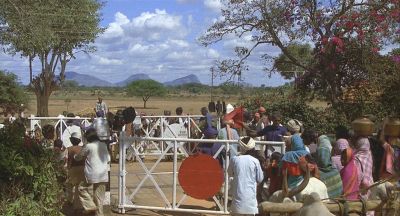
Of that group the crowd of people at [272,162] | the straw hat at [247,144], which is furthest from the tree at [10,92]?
the straw hat at [247,144]

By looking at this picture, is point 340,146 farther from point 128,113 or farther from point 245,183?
point 128,113

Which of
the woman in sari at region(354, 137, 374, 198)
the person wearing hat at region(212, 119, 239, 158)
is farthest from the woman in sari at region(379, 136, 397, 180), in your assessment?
the person wearing hat at region(212, 119, 239, 158)

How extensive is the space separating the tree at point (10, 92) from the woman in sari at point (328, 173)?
101ft

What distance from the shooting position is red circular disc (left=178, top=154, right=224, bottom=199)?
8.85 m

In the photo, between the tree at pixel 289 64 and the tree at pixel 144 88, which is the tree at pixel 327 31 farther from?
the tree at pixel 144 88

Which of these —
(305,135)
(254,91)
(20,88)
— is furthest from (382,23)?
(20,88)

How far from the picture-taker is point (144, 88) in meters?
82.8

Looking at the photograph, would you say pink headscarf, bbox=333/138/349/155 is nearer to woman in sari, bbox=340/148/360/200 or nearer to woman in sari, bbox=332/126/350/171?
woman in sari, bbox=332/126/350/171

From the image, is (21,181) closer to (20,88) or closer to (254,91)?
(254,91)

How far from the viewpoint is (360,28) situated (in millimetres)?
15469

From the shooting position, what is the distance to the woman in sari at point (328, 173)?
6257 mm

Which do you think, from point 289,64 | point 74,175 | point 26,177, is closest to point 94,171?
point 74,175

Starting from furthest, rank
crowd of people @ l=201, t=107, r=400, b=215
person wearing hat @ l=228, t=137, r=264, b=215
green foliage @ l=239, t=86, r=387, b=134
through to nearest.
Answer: green foliage @ l=239, t=86, r=387, b=134, person wearing hat @ l=228, t=137, r=264, b=215, crowd of people @ l=201, t=107, r=400, b=215

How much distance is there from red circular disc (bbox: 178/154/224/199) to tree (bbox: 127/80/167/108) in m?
72.0
